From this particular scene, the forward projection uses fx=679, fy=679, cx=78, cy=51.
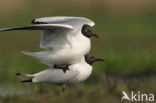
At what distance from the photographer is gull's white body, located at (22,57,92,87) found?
857 centimetres

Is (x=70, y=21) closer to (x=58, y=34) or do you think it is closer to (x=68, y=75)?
(x=58, y=34)

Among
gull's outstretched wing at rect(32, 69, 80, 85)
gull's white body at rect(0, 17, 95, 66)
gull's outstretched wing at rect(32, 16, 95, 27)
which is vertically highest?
gull's outstretched wing at rect(32, 16, 95, 27)

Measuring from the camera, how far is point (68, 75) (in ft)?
28.2

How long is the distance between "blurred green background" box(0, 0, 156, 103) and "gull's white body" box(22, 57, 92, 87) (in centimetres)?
13

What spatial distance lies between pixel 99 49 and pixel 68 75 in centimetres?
617

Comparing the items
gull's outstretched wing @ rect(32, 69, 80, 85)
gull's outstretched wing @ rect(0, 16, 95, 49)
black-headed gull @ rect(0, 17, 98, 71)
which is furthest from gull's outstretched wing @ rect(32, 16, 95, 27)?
gull's outstretched wing @ rect(32, 69, 80, 85)

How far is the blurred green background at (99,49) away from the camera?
8.17 metres

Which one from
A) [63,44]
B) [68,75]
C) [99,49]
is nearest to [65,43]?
[63,44]

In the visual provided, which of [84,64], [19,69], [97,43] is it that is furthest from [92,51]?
[84,64]

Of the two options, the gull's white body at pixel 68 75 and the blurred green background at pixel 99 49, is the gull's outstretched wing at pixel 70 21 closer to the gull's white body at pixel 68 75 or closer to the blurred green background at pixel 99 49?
the gull's white body at pixel 68 75

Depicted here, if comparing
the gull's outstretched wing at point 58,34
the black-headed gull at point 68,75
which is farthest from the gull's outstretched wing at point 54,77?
the gull's outstretched wing at point 58,34

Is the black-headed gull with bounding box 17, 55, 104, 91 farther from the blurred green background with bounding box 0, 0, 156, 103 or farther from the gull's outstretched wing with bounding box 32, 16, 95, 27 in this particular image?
the gull's outstretched wing with bounding box 32, 16, 95, 27

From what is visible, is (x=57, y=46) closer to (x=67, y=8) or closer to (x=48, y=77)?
(x=48, y=77)

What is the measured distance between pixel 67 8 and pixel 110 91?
11838 millimetres
